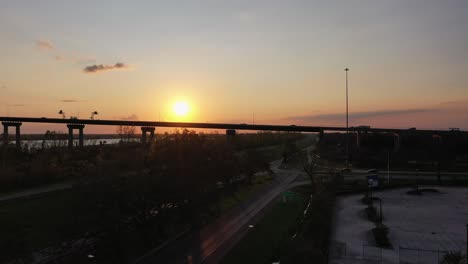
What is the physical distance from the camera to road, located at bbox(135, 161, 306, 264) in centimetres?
2527

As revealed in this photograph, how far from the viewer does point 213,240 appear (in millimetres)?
29156

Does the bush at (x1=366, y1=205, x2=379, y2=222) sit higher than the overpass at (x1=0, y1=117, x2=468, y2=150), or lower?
lower

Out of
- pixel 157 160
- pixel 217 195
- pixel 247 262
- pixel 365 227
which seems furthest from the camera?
pixel 217 195

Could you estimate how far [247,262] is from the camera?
24.8m

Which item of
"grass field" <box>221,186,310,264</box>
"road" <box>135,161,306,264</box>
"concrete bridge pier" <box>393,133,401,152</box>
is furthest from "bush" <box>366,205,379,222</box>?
"concrete bridge pier" <box>393,133,401,152</box>

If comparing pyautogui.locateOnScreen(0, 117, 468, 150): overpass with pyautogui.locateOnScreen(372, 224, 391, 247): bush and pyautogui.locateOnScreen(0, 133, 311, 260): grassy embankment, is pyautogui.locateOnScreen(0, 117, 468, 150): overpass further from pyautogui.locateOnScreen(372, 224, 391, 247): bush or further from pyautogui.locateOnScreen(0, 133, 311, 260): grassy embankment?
pyautogui.locateOnScreen(372, 224, 391, 247): bush

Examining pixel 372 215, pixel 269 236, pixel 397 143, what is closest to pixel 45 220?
pixel 269 236

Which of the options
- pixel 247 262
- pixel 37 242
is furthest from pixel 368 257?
pixel 37 242

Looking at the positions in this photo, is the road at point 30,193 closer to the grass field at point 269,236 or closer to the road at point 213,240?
the road at point 213,240

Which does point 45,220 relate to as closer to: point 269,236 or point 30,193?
point 30,193

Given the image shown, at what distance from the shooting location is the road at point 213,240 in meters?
25.3

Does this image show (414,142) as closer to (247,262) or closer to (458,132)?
(458,132)

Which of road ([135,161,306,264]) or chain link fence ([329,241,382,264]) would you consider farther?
chain link fence ([329,241,382,264])

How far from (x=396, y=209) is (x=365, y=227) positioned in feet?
33.8
